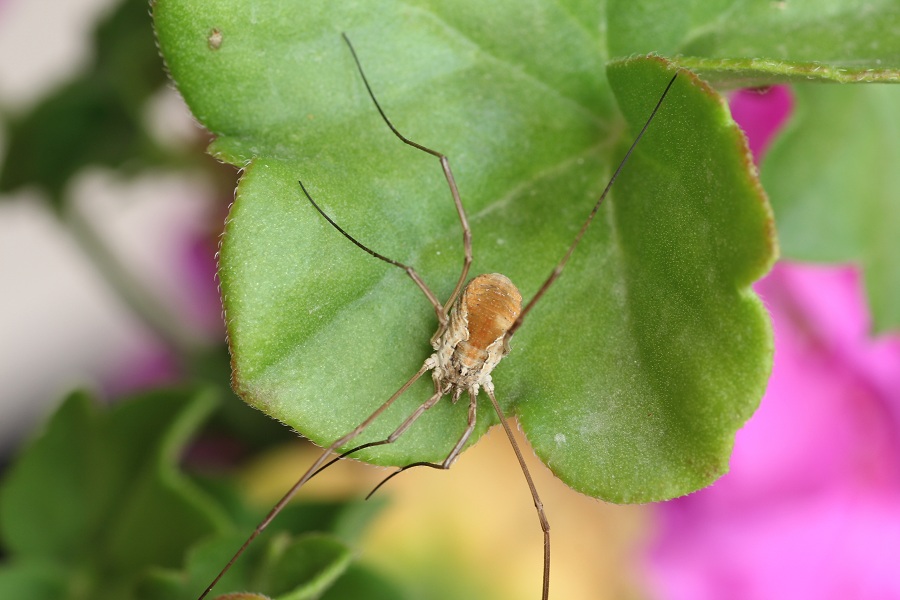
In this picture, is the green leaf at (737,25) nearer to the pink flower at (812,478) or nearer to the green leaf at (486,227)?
the green leaf at (486,227)

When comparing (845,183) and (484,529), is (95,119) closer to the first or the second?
(484,529)

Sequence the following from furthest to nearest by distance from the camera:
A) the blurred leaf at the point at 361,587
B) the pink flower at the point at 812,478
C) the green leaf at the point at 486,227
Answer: the pink flower at the point at 812,478 < the blurred leaf at the point at 361,587 < the green leaf at the point at 486,227

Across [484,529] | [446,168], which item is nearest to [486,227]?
[446,168]

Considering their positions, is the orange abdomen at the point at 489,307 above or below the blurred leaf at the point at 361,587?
above

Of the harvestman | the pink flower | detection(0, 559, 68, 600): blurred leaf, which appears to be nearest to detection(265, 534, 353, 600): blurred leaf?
the harvestman

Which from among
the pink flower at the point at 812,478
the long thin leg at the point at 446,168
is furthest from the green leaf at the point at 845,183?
the long thin leg at the point at 446,168

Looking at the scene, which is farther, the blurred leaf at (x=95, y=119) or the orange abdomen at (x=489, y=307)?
the blurred leaf at (x=95, y=119)

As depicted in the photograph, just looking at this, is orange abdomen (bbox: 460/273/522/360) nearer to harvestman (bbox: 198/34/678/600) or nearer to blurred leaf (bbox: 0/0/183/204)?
harvestman (bbox: 198/34/678/600)

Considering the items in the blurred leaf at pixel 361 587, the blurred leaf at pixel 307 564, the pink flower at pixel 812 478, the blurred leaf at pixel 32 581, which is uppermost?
the blurred leaf at pixel 307 564
